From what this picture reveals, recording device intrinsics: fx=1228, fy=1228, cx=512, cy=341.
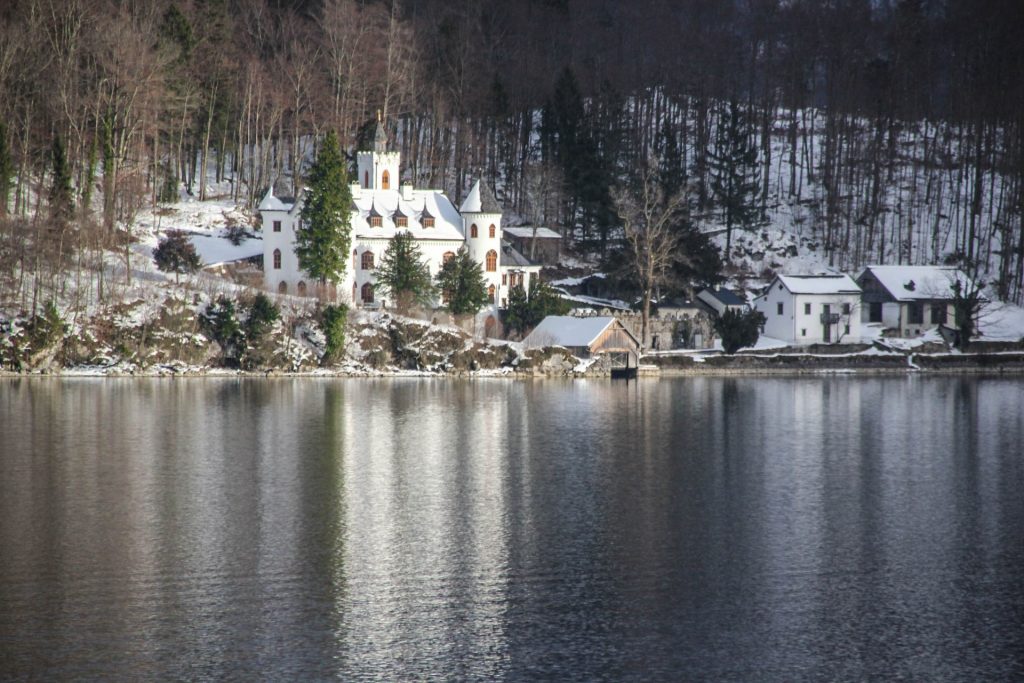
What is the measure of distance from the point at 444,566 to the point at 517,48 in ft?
273

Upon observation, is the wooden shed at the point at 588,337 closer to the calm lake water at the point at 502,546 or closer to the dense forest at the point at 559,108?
the dense forest at the point at 559,108

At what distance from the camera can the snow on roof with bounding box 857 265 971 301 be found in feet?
250

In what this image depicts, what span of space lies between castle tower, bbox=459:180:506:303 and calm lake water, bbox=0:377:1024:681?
2672 centimetres

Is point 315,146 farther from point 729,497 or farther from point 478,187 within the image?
point 729,497

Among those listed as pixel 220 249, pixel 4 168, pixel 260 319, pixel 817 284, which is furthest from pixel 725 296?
pixel 4 168

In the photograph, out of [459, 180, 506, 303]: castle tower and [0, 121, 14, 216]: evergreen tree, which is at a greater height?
[0, 121, 14, 216]: evergreen tree

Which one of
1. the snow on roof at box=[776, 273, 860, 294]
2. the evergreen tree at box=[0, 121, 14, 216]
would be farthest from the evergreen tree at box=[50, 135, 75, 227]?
Result: the snow on roof at box=[776, 273, 860, 294]

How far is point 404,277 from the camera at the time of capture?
68.0 m

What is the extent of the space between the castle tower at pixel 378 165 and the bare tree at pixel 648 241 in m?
13.8

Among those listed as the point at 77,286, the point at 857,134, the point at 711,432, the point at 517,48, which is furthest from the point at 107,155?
the point at 857,134

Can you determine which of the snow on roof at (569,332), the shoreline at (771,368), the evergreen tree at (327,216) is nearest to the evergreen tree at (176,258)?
the evergreen tree at (327,216)

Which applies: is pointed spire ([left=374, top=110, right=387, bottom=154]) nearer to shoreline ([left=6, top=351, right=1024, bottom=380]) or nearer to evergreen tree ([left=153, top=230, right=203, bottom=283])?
evergreen tree ([left=153, top=230, right=203, bottom=283])

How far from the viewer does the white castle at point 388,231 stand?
7062 centimetres

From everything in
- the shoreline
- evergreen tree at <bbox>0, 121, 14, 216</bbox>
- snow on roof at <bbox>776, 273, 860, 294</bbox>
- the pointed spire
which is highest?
the pointed spire
